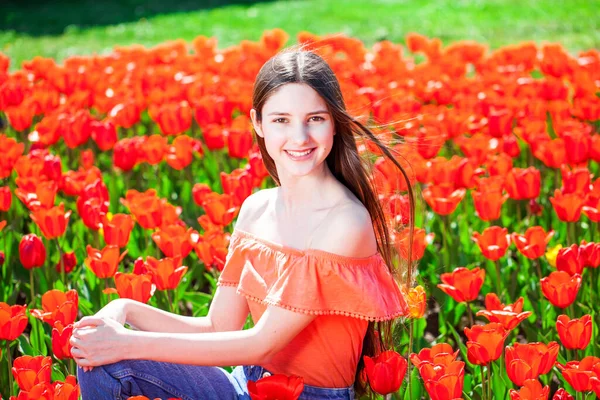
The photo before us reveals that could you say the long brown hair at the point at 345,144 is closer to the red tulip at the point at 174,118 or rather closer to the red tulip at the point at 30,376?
the red tulip at the point at 30,376

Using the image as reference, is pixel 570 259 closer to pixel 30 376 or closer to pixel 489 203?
pixel 489 203

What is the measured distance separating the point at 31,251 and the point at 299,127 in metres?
1.13

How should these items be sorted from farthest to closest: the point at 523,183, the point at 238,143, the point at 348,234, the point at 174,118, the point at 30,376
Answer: the point at 174,118, the point at 238,143, the point at 523,183, the point at 348,234, the point at 30,376

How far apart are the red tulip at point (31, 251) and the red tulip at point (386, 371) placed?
1.29 m

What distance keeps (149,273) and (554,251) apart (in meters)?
1.47

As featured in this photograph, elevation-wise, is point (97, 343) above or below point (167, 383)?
above

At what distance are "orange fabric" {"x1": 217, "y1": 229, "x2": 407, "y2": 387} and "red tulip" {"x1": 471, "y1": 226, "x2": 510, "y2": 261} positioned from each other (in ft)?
1.99

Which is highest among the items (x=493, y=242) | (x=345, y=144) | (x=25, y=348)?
(x=345, y=144)

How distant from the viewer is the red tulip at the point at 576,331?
8.23 ft

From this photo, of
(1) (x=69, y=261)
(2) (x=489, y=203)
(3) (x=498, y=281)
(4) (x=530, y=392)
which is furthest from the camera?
(2) (x=489, y=203)

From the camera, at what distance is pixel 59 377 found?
2.71 m

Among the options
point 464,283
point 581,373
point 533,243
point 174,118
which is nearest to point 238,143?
point 174,118

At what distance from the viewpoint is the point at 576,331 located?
99.3 inches

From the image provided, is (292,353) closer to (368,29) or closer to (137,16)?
(368,29)
